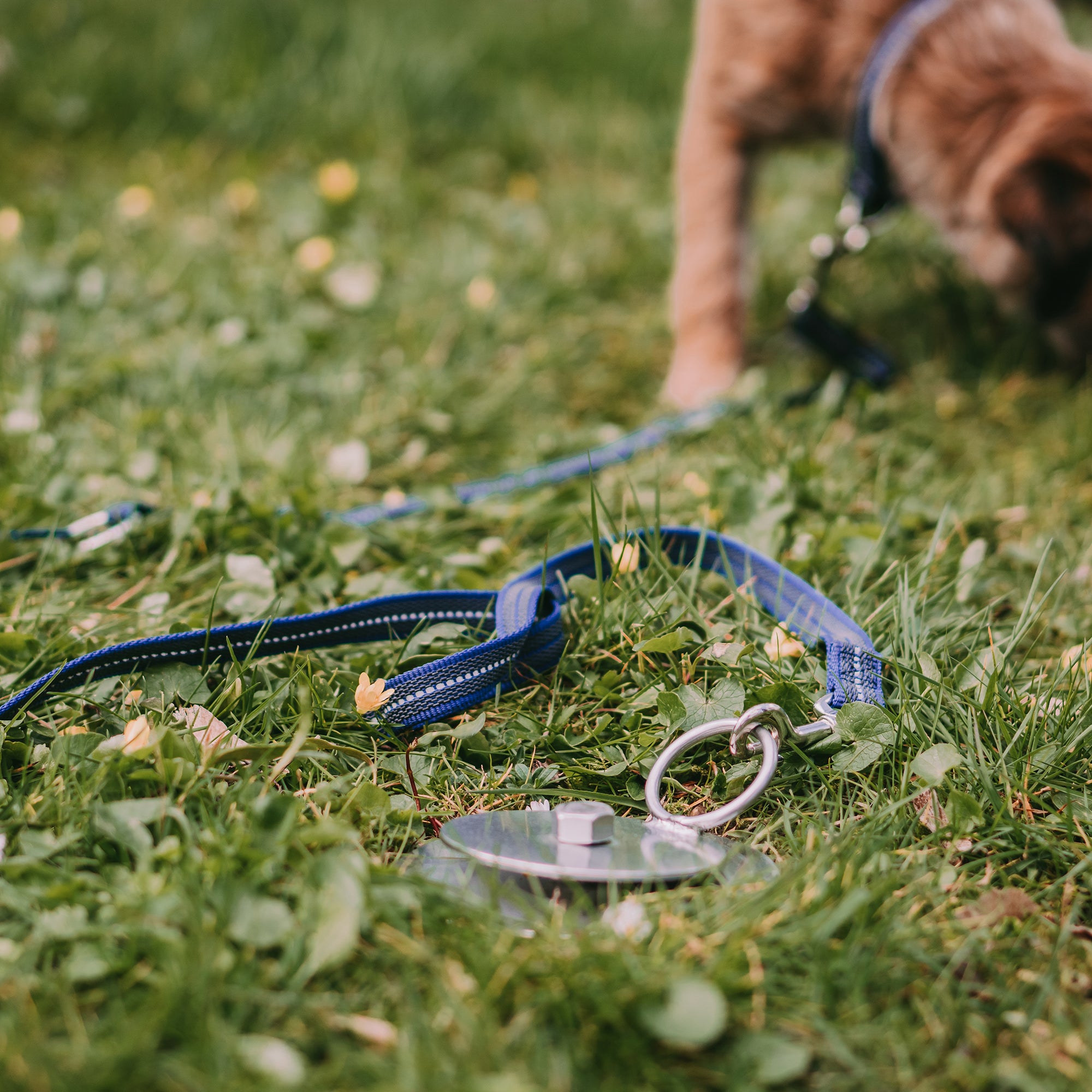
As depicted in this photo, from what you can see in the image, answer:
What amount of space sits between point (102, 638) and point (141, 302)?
1342 millimetres

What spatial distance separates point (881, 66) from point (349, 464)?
148cm

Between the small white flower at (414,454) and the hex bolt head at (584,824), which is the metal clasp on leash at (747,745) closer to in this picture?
the hex bolt head at (584,824)

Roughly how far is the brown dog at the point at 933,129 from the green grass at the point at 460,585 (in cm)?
23

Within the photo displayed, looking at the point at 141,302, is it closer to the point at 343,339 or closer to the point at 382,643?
the point at 343,339

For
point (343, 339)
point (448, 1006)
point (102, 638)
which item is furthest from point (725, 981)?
point (343, 339)

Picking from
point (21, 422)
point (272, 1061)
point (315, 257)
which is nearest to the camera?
point (272, 1061)

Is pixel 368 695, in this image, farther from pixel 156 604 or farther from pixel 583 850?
pixel 156 604

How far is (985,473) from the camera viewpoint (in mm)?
2029

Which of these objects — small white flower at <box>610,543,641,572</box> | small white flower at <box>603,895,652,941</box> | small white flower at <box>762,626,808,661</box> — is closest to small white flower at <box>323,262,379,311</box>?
small white flower at <box>610,543,641,572</box>

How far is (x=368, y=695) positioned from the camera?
1.22 m

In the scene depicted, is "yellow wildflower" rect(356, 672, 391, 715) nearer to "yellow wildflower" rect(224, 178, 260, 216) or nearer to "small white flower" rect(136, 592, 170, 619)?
"small white flower" rect(136, 592, 170, 619)

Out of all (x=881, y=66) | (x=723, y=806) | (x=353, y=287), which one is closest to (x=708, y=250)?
(x=881, y=66)

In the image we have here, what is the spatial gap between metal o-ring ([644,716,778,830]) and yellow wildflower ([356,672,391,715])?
13.7 inches

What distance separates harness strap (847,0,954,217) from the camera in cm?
218
